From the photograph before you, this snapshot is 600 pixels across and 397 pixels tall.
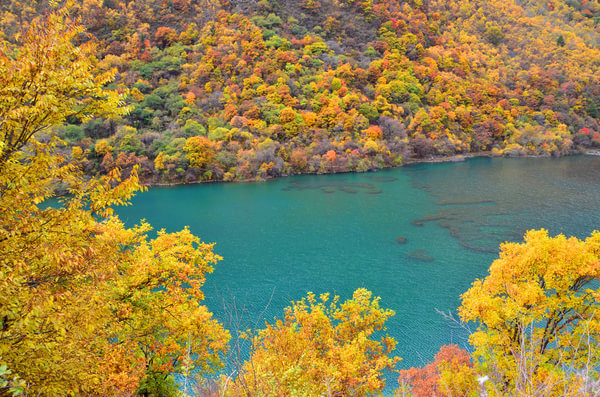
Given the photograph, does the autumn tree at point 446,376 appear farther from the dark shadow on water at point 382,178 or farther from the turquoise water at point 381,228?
the dark shadow on water at point 382,178

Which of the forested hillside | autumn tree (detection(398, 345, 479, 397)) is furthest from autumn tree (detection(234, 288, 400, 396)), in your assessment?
the forested hillside

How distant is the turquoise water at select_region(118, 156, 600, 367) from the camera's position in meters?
23.5

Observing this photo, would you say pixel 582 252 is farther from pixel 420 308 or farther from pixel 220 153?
pixel 220 153

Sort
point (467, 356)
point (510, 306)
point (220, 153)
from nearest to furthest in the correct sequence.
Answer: point (510, 306), point (467, 356), point (220, 153)

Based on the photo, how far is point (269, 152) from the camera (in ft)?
208

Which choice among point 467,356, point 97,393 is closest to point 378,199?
point 467,356

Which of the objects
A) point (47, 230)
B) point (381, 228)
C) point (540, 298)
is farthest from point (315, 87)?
point (47, 230)

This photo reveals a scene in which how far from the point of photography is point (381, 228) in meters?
38.1

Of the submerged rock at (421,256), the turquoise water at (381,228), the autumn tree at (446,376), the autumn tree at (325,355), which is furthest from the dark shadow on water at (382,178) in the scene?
the autumn tree at (325,355)

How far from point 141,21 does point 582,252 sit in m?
109

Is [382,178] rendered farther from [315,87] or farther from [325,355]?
[325,355]

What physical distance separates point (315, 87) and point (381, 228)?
4938 centimetres

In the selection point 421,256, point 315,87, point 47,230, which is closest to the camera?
point 47,230

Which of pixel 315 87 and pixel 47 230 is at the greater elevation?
→ pixel 47 230
